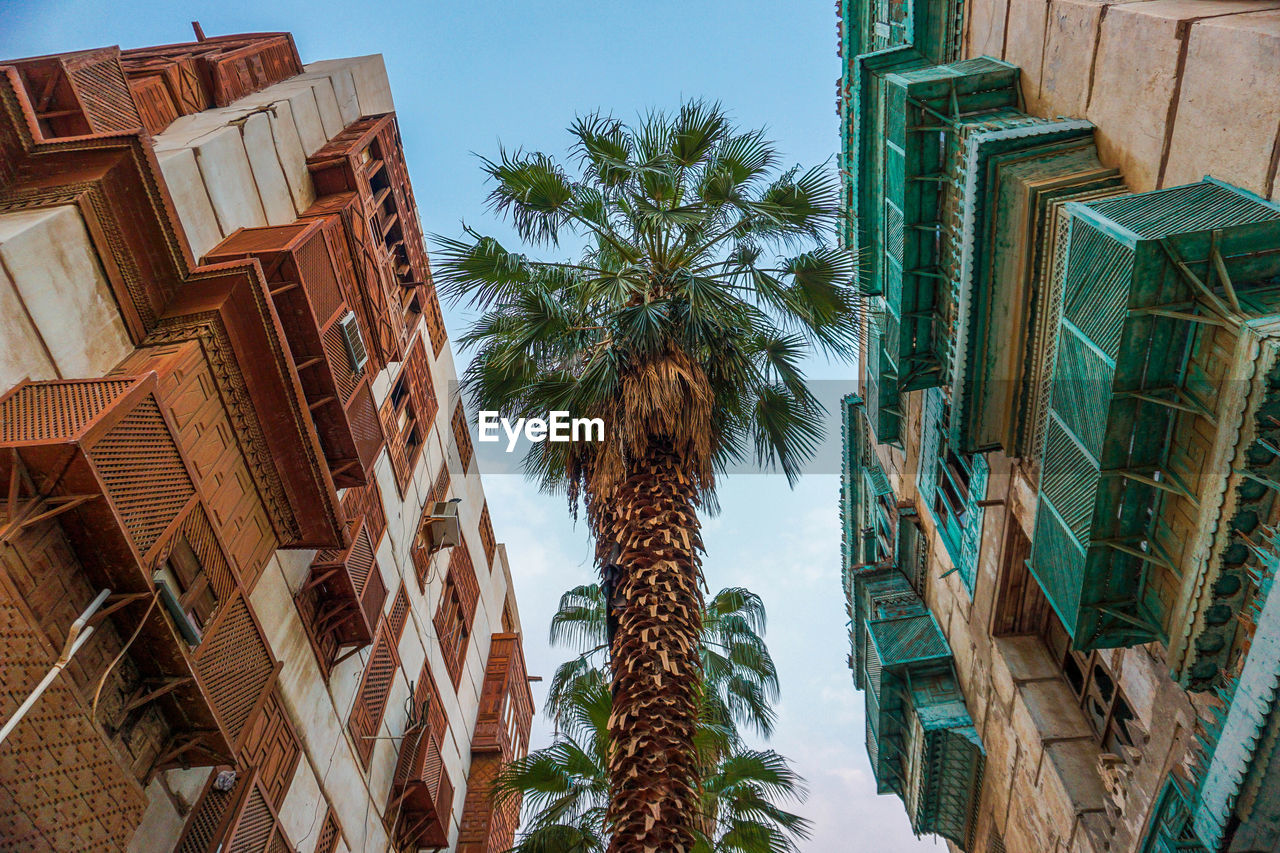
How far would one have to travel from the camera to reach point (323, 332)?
364 inches

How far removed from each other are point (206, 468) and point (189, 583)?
1015 mm

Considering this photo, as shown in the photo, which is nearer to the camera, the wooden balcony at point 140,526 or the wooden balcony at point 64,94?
the wooden balcony at point 140,526

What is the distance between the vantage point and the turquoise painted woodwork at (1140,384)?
537 centimetres

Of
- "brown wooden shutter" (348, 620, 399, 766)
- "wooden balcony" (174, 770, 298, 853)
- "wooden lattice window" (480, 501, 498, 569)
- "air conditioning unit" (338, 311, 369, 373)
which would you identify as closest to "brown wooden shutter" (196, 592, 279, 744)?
"wooden balcony" (174, 770, 298, 853)

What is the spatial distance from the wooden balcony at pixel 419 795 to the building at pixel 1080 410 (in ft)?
23.7

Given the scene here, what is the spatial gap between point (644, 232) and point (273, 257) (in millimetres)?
4592

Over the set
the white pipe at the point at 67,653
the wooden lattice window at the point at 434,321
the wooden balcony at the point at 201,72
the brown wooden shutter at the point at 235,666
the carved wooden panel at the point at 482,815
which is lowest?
the carved wooden panel at the point at 482,815

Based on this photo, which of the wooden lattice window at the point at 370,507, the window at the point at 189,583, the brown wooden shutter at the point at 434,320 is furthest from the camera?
the brown wooden shutter at the point at 434,320

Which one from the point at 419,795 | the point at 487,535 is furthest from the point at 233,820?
the point at 487,535

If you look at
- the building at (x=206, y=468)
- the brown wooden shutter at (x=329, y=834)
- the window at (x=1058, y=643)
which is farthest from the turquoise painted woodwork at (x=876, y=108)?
the brown wooden shutter at (x=329, y=834)

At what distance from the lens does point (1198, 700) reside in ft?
22.5

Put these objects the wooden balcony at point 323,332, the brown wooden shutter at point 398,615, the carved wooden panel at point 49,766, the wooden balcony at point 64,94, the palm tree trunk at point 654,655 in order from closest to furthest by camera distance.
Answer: the carved wooden panel at point 49,766 < the palm tree trunk at point 654,655 < the wooden balcony at point 64,94 < the wooden balcony at point 323,332 < the brown wooden shutter at point 398,615

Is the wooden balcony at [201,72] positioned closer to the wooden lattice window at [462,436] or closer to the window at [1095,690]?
the wooden lattice window at [462,436]

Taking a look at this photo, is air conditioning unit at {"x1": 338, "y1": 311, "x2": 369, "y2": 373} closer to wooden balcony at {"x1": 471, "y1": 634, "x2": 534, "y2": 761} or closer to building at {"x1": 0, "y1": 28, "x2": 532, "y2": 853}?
building at {"x1": 0, "y1": 28, "x2": 532, "y2": 853}
